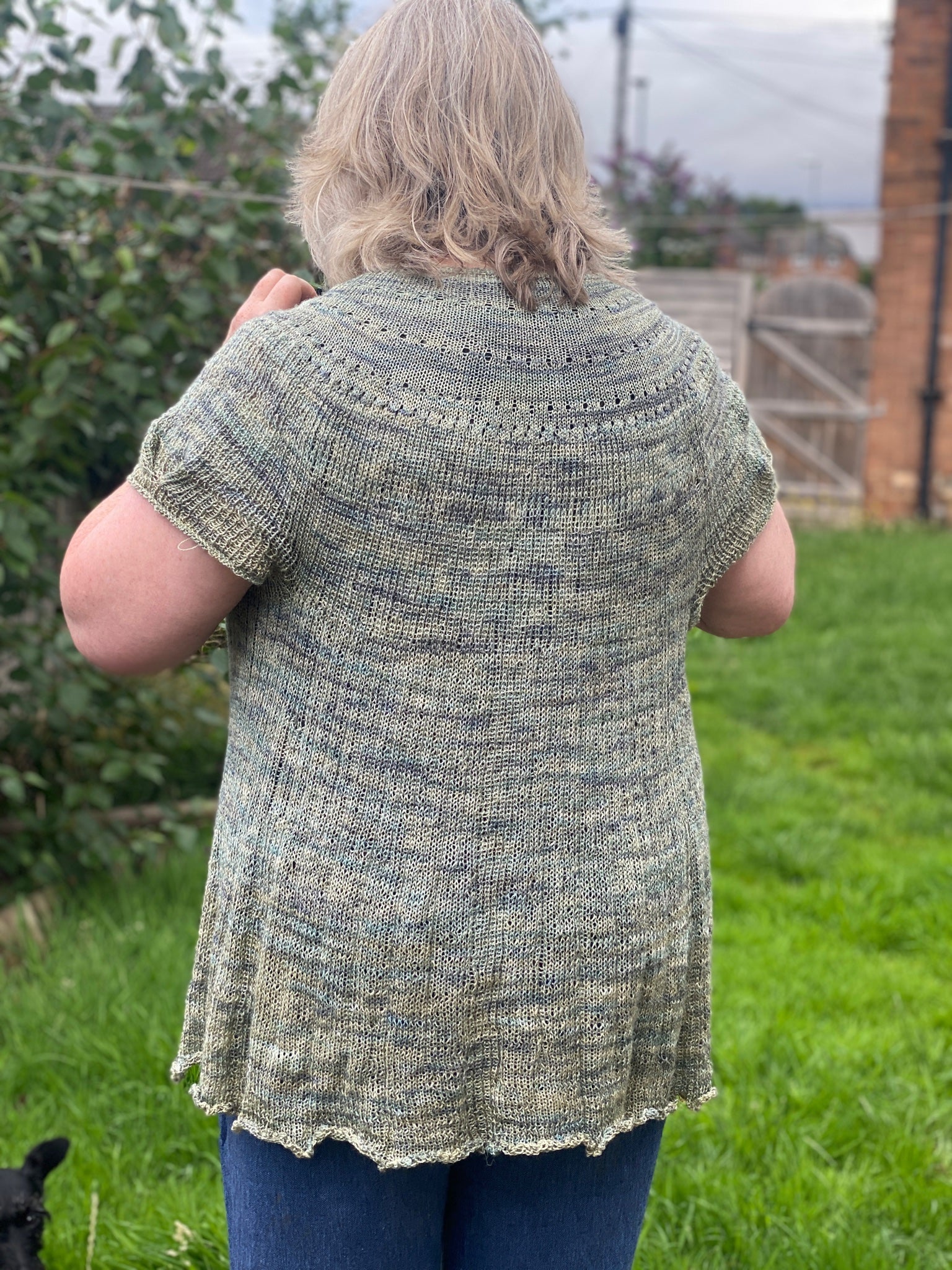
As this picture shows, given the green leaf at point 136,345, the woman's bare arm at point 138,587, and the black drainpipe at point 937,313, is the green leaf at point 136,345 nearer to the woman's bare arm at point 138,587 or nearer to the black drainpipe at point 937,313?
the woman's bare arm at point 138,587

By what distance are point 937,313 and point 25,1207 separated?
9043 millimetres

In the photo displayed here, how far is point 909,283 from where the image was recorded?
920 centimetres

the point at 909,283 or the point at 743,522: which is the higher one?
the point at 743,522

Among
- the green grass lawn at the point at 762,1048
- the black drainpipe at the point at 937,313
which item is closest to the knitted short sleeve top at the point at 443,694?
the green grass lawn at the point at 762,1048

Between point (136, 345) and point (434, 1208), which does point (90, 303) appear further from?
point (434, 1208)

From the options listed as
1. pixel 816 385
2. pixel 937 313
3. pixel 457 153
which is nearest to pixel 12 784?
pixel 457 153

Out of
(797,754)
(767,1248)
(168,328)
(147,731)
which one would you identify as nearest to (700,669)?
(797,754)

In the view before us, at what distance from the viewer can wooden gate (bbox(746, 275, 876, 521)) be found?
32.4ft

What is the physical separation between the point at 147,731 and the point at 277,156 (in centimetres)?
162

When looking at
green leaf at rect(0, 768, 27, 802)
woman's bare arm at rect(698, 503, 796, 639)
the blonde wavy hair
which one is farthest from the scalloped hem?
green leaf at rect(0, 768, 27, 802)

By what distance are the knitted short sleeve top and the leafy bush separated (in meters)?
1.71

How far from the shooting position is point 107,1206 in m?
2.10

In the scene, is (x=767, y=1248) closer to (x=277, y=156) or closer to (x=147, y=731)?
(x=147, y=731)

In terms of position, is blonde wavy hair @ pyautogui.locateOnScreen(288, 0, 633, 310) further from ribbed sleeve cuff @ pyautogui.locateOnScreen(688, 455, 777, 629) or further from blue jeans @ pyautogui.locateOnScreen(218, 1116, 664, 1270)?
blue jeans @ pyautogui.locateOnScreen(218, 1116, 664, 1270)
